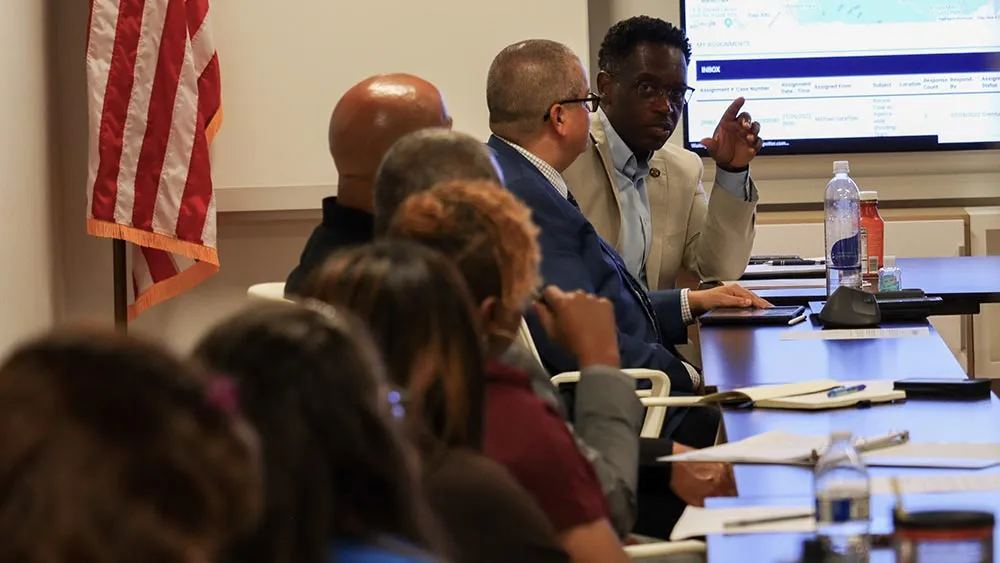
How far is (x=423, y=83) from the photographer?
306cm

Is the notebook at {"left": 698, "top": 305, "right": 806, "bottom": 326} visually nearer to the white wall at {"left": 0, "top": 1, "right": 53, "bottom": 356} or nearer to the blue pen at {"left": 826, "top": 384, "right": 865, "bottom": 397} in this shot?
the blue pen at {"left": 826, "top": 384, "right": 865, "bottom": 397}

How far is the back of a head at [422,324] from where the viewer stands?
1.40m

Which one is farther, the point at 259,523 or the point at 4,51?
the point at 4,51

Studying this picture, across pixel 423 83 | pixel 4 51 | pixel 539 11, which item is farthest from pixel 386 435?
pixel 539 11

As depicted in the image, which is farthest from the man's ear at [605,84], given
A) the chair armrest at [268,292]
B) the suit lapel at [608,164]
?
the chair armrest at [268,292]

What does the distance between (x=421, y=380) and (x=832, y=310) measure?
217 cm

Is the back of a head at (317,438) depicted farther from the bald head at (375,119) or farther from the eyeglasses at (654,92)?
the eyeglasses at (654,92)

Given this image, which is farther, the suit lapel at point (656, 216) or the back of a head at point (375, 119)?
the suit lapel at point (656, 216)

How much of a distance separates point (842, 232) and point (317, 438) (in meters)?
3.21

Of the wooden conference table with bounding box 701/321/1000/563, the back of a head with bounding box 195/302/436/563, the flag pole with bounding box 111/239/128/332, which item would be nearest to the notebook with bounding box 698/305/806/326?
the wooden conference table with bounding box 701/321/1000/563

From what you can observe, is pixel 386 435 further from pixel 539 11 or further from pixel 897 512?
pixel 539 11

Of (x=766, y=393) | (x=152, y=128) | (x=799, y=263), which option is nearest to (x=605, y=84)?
(x=799, y=263)

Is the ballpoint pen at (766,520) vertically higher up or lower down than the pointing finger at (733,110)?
lower down

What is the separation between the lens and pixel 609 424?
2086mm
